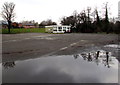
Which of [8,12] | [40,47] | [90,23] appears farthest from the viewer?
[90,23]

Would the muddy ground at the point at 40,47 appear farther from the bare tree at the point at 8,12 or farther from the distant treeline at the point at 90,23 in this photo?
the bare tree at the point at 8,12

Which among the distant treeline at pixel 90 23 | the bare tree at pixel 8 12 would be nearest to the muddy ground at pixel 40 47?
the distant treeline at pixel 90 23

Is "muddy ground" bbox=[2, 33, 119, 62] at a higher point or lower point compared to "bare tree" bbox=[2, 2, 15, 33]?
lower

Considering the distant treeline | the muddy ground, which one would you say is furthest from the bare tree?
the muddy ground

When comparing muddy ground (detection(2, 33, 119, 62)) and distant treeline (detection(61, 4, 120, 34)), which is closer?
muddy ground (detection(2, 33, 119, 62))

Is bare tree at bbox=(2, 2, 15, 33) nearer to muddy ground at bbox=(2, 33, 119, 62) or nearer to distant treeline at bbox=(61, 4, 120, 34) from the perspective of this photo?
distant treeline at bbox=(61, 4, 120, 34)

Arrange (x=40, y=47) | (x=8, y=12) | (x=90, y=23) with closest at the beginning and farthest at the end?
(x=40, y=47)
(x=8, y=12)
(x=90, y=23)

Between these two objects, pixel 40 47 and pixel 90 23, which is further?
pixel 90 23

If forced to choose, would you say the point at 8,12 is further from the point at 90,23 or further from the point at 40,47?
the point at 40,47

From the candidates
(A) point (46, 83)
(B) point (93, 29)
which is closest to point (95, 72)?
(A) point (46, 83)

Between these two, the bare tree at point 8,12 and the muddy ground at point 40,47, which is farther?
the bare tree at point 8,12

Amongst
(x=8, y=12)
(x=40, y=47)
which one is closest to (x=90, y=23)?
(x=8, y=12)

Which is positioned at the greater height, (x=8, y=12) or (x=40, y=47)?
(x=8, y=12)

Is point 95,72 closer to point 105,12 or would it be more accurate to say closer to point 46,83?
point 46,83
